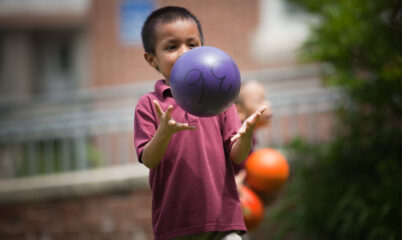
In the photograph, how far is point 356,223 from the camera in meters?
5.33

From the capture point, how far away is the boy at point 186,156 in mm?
2201

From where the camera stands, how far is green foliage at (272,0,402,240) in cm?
483

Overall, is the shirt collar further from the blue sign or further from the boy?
the blue sign

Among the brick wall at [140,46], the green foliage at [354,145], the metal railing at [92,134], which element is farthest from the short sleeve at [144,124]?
the brick wall at [140,46]

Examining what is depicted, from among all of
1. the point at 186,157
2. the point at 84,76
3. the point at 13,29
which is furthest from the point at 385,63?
the point at 13,29

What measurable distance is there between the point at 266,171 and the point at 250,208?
360 mm

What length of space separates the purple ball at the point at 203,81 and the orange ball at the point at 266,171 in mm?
1777

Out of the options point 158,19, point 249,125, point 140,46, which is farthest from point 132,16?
point 249,125

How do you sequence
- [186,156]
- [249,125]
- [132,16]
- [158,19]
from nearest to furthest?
1. [249,125]
2. [186,156]
3. [158,19]
4. [132,16]

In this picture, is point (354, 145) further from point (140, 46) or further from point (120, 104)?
point (140, 46)

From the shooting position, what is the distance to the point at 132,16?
33.3ft

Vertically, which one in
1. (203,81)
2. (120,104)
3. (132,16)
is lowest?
(203,81)

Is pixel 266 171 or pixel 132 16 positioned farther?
pixel 132 16

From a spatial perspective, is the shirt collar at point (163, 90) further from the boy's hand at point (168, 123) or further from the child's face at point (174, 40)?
the boy's hand at point (168, 123)
